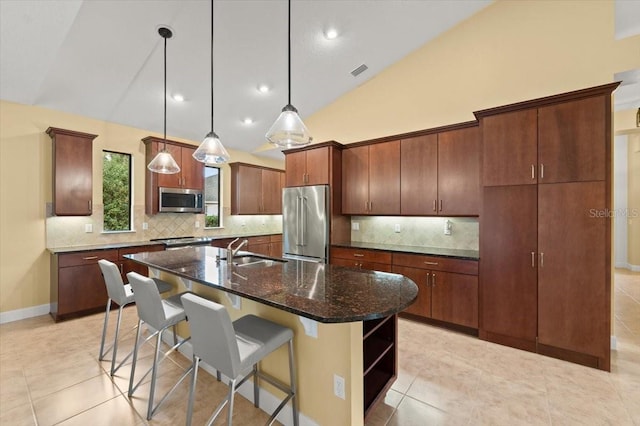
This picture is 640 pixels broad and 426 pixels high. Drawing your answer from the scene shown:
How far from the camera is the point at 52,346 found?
282 centimetres

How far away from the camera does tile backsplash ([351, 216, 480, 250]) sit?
140 inches

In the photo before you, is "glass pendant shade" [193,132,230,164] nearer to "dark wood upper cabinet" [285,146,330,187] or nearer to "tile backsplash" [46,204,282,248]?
"dark wood upper cabinet" [285,146,330,187]

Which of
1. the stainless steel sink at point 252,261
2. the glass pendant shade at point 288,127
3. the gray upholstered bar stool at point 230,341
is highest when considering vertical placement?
the glass pendant shade at point 288,127

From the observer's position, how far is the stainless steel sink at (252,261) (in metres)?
2.46

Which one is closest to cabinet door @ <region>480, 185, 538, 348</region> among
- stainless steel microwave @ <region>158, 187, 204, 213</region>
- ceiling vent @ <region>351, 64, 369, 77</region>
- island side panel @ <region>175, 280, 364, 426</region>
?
island side panel @ <region>175, 280, 364, 426</region>

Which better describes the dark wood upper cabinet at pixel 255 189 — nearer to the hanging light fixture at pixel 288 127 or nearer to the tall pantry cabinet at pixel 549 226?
the hanging light fixture at pixel 288 127

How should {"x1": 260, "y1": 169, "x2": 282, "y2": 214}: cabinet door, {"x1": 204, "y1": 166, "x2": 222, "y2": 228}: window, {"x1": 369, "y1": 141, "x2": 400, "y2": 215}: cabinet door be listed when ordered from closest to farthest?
{"x1": 369, "y1": 141, "x2": 400, "y2": 215}: cabinet door
{"x1": 204, "y1": 166, "x2": 222, "y2": 228}: window
{"x1": 260, "y1": 169, "x2": 282, "y2": 214}: cabinet door

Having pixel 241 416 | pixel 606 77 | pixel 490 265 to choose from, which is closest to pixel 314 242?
pixel 490 265

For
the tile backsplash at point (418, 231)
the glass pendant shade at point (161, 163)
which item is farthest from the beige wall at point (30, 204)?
the tile backsplash at point (418, 231)

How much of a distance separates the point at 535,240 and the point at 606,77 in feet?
5.97

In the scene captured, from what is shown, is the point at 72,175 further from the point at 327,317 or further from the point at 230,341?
the point at 327,317

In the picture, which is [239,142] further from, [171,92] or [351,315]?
[351,315]

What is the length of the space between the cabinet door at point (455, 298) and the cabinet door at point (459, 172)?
813mm

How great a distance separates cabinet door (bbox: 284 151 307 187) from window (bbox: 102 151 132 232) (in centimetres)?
262
